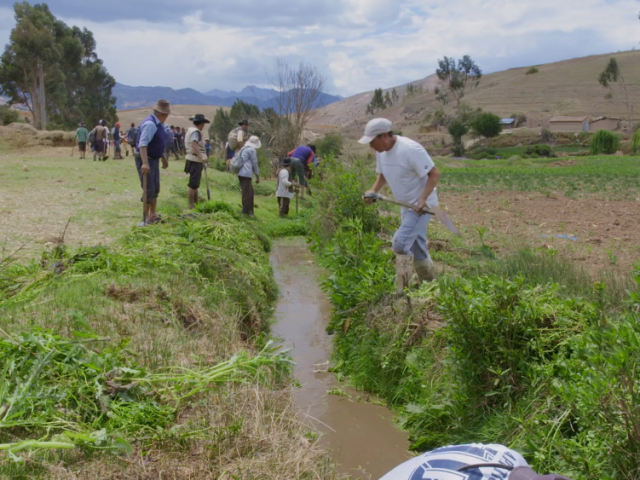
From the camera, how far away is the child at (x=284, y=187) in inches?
555

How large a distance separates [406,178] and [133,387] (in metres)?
3.58

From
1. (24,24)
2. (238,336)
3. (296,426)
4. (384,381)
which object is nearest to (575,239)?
(384,381)

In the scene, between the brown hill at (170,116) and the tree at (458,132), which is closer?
the tree at (458,132)

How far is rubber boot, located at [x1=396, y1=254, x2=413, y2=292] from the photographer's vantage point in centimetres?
608

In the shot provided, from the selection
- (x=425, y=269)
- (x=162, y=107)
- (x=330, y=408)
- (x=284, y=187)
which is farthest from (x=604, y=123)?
(x=330, y=408)

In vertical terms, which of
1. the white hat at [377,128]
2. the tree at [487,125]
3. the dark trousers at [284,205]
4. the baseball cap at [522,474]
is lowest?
the dark trousers at [284,205]

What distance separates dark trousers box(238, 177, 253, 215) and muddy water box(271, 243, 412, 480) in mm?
4165

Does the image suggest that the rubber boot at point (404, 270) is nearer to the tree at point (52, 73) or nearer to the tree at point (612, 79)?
the tree at point (52, 73)

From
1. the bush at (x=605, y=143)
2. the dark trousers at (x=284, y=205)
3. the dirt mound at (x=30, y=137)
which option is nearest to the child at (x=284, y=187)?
the dark trousers at (x=284, y=205)

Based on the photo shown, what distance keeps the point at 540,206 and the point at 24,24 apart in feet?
141

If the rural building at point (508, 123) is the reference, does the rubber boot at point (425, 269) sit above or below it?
below

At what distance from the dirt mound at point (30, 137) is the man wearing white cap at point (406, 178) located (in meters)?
21.9

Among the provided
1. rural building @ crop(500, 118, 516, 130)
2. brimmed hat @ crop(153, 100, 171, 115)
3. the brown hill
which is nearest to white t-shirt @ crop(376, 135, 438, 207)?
brimmed hat @ crop(153, 100, 171, 115)

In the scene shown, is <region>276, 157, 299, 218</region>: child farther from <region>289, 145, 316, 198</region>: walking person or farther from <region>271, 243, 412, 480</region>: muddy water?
<region>271, 243, 412, 480</region>: muddy water
